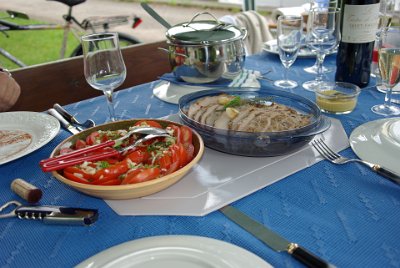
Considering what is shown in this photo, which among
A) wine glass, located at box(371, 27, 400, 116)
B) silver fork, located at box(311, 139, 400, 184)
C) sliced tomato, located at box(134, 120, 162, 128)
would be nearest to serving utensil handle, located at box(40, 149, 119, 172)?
sliced tomato, located at box(134, 120, 162, 128)

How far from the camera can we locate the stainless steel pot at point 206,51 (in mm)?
865

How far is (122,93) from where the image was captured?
103 cm

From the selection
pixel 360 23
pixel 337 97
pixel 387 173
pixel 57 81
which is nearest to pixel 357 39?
pixel 360 23

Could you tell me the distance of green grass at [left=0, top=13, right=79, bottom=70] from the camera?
4.00 m

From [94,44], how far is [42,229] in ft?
1.26

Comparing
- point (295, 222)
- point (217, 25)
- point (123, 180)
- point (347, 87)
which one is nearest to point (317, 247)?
point (295, 222)

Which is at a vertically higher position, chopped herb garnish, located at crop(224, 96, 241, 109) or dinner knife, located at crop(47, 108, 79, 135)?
chopped herb garnish, located at crop(224, 96, 241, 109)

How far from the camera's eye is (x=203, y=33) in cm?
91

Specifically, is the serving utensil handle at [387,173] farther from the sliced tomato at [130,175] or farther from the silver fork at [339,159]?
the sliced tomato at [130,175]

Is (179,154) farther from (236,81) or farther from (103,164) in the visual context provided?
(236,81)

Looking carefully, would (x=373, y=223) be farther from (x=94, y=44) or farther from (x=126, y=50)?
(x=126, y=50)

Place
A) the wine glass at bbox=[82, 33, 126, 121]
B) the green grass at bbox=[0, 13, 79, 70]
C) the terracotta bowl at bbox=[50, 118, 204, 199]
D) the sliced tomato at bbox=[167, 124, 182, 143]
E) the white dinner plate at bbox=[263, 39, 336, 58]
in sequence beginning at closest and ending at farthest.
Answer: the terracotta bowl at bbox=[50, 118, 204, 199]
the sliced tomato at bbox=[167, 124, 182, 143]
the wine glass at bbox=[82, 33, 126, 121]
the white dinner plate at bbox=[263, 39, 336, 58]
the green grass at bbox=[0, 13, 79, 70]

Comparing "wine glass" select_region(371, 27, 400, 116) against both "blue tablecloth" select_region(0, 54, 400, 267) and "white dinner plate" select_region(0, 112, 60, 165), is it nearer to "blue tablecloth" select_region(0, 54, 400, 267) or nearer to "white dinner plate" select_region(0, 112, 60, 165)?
"blue tablecloth" select_region(0, 54, 400, 267)

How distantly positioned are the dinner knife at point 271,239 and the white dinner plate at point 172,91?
1.49 ft
